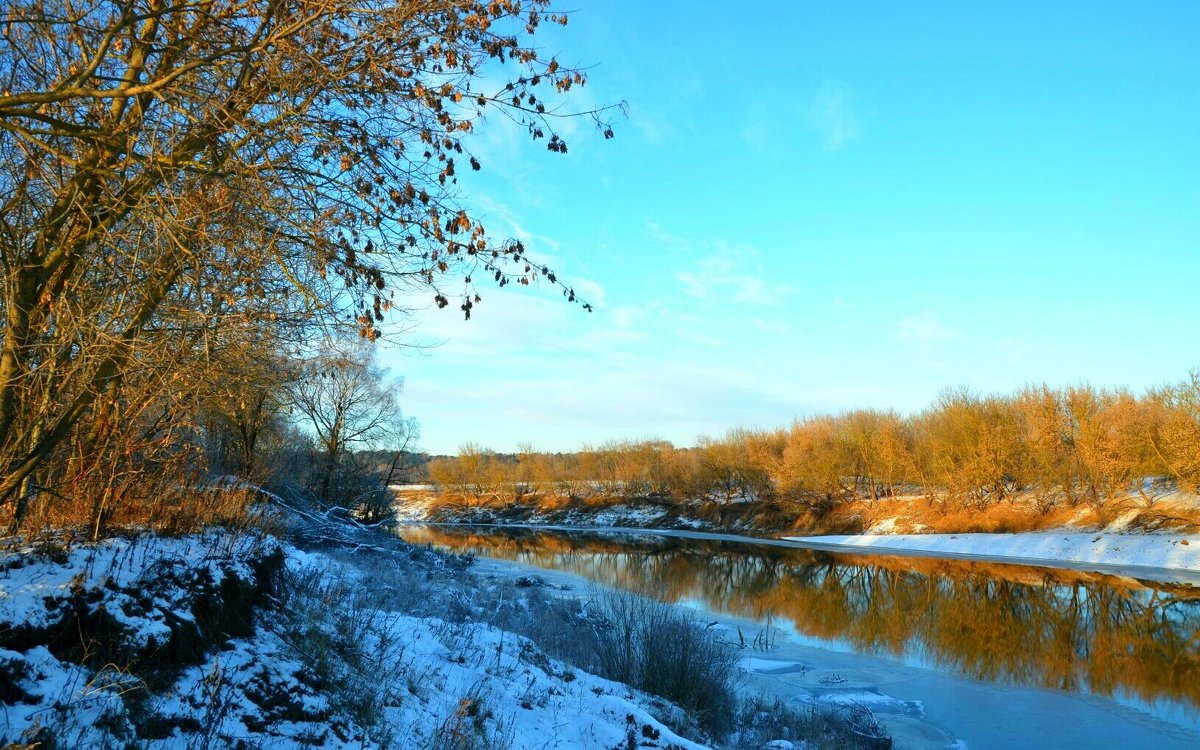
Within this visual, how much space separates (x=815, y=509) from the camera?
194 feet

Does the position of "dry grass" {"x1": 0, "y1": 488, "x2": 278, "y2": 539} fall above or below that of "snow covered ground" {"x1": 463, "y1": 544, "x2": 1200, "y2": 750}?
above

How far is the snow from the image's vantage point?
33000 mm

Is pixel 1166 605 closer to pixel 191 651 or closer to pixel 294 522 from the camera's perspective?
pixel 294 522

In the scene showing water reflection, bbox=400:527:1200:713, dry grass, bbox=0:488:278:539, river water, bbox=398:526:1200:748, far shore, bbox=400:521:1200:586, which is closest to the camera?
dry grass, bbox=0:488:278:539

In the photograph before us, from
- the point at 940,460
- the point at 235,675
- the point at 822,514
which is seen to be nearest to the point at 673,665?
the point at 235,675

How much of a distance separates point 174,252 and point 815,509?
58.9m

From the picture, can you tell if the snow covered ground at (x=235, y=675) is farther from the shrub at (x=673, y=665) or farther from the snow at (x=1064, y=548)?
the snow at (x=1064, y=548)

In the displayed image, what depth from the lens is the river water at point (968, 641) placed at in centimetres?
1314

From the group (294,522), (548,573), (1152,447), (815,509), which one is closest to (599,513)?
(815,509)

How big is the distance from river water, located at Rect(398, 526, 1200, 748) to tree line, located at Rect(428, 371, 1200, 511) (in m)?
11.2

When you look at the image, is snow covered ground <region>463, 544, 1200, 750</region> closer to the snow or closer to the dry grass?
the dry grass

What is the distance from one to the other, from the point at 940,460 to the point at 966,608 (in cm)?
2776

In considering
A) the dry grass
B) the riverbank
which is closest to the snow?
the riverbank

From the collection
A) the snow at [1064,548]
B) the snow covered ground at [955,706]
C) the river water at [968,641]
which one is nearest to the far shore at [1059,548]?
the snow at [1064,548]
